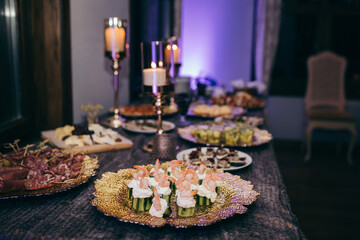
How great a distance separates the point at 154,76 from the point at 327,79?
3760 millimetres

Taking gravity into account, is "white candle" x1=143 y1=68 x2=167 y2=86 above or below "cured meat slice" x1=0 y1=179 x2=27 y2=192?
above

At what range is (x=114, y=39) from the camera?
1.74 meters

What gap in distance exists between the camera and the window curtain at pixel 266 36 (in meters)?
4.80

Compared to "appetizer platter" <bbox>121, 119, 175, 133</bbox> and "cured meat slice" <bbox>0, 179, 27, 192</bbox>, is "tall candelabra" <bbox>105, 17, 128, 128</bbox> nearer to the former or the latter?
"appetizer platter" <bbox>121, 119, 175, 133</bbox>

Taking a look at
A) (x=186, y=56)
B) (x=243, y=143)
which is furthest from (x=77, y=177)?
(x=186, y=56)

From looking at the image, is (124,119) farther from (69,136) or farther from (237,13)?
(237,13)

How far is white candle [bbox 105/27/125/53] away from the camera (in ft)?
5.70

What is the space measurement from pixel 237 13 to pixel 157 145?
4.03 m

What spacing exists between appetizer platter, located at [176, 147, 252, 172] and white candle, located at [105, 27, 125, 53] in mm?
706

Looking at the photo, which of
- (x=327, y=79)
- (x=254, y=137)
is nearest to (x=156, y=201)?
(x=254, y=137)

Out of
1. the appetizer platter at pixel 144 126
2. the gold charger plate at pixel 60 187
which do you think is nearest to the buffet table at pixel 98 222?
the gold charger plate at pixel 60 187

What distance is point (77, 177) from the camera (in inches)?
40.7

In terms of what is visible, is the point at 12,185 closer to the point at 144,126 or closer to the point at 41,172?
the point at 41,172

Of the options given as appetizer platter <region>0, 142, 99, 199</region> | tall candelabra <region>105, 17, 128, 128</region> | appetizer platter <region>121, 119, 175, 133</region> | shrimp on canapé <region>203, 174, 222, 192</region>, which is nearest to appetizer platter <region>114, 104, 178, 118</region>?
appetizer platter <region>121, 119, 175, 133</region>
